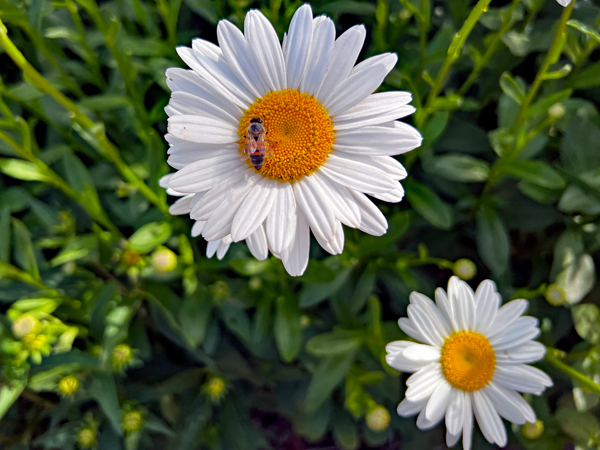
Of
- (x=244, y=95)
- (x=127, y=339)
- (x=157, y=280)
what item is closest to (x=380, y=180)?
(x=244, y=95)

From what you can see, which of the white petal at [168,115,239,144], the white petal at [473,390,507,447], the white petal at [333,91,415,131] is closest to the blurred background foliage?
the white petal at [473,390,507,447]

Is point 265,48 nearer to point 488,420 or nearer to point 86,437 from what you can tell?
point 488,420

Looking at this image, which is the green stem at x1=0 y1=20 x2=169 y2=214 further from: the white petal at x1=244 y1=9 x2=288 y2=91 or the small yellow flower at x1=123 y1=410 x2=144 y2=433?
the small yellow flower at x1=123 y1=410 x2=144 y2=433

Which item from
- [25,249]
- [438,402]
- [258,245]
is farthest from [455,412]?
[25,249]

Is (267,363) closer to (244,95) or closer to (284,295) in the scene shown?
(284,295)

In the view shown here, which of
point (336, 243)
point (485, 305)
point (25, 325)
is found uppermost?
point (336, 243)

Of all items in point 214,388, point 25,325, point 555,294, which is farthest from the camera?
point 214,388
